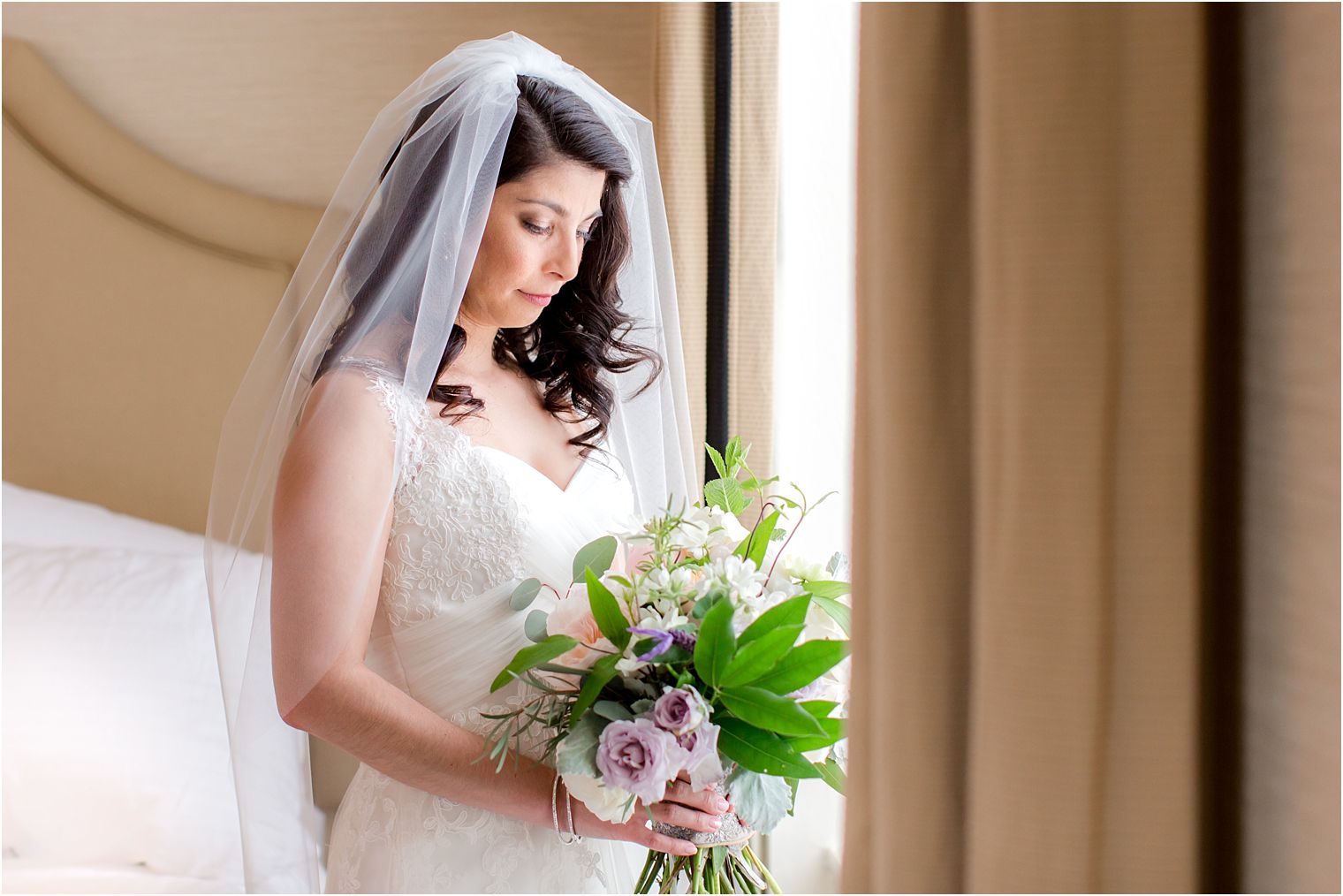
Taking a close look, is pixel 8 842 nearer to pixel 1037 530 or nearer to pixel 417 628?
pixel 417 628

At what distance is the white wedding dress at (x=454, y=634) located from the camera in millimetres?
1080

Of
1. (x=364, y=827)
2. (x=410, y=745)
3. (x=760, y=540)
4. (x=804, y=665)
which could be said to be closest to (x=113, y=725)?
(x=364, y=827)

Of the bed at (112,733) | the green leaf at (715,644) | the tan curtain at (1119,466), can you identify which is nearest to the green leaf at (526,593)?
the green leaf at (715,644)

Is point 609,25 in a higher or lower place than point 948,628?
higher

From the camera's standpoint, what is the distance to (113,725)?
167 cm

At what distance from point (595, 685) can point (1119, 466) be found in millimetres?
586

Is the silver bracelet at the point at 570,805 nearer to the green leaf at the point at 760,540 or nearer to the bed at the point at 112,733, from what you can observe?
the green leaf at the point at 760,540

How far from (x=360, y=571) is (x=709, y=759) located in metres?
0.43

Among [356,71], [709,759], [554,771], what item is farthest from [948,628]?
[356,71]

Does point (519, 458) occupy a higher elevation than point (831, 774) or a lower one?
higher

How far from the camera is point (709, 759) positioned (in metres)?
0.84

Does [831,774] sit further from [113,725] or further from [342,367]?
[113,725]

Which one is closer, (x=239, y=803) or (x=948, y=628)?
(x=948, y=628)

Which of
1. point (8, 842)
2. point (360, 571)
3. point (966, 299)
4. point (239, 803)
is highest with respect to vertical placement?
point (966, 299)
